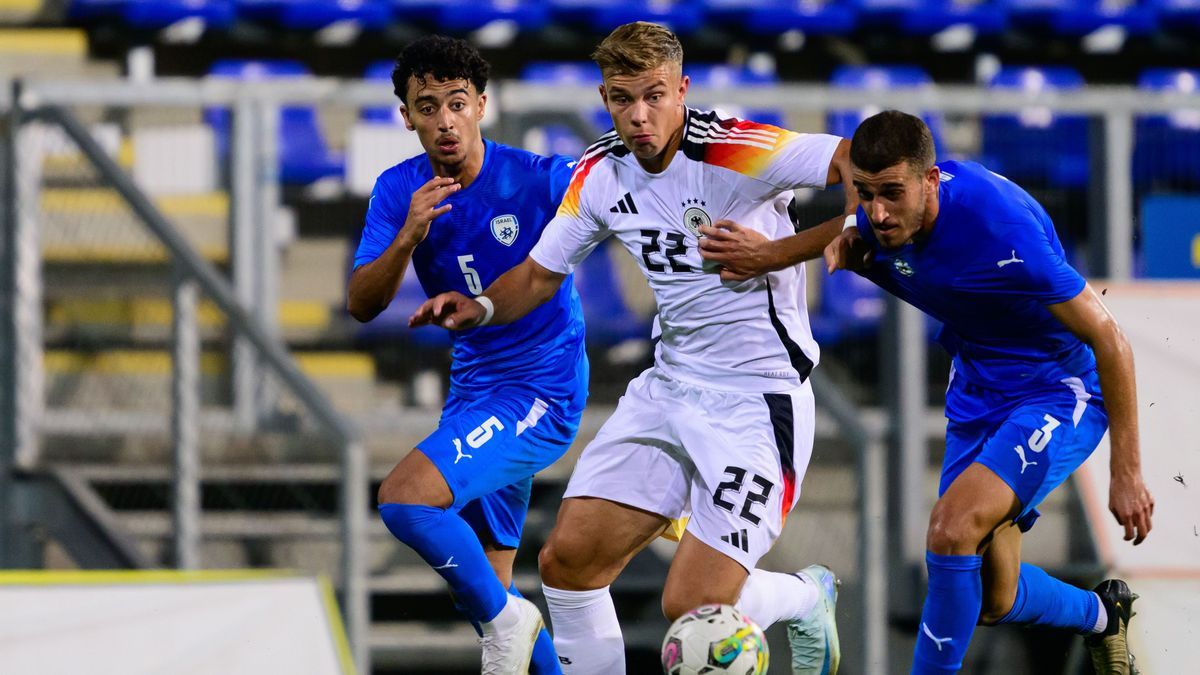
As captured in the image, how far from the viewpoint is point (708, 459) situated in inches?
194

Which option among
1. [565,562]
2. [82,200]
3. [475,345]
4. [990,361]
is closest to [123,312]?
[82,200]

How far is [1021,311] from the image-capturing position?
5.00 meters

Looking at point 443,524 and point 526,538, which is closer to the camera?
point 443,524

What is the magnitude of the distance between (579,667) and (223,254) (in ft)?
11.0

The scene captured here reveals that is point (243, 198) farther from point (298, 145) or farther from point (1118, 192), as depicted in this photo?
point (1118, 192)

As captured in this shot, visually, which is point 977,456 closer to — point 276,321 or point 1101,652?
point 1101,652

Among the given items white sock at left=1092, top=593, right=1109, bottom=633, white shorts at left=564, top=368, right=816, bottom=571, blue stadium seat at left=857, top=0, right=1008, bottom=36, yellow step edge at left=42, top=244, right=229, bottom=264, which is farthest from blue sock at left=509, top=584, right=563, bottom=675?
blue stadium seat at left=857, top=0, right=1008, bottom=36

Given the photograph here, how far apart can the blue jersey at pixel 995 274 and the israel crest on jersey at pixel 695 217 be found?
18.8 inches

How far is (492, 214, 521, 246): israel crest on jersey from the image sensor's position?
5441mm

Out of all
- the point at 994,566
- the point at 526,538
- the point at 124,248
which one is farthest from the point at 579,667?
the point at 124,248

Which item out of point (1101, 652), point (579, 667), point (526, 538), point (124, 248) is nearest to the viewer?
point (579, 667)

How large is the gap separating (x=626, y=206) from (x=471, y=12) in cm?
538

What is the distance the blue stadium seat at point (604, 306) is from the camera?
7.58m

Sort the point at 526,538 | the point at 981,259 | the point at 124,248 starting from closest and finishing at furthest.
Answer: the point at 981,259 → the point at 124,248 → the point at 526,538
